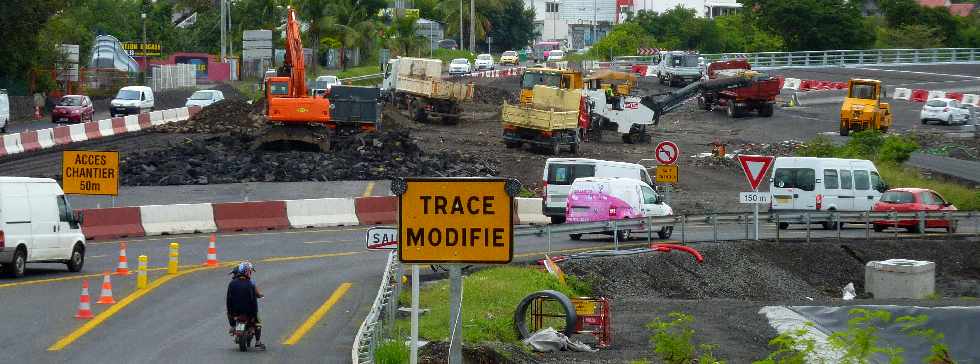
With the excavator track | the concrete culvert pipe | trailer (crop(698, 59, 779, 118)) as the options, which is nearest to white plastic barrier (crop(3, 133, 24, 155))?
the excavator track

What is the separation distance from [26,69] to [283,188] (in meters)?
34.4

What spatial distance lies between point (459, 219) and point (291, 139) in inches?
1531

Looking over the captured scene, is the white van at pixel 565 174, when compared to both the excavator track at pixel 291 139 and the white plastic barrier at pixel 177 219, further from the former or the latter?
the excavator track at pixel 291 139

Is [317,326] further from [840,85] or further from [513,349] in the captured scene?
[840,85]

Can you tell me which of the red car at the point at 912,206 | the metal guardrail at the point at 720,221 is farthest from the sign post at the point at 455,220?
the red car at the point at 912,206

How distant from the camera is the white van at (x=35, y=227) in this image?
25.2 metres

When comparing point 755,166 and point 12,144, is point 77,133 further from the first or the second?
point 755,166

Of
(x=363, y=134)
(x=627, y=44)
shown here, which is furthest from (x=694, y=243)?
(x=627, y=44)

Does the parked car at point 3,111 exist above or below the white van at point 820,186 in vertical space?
above

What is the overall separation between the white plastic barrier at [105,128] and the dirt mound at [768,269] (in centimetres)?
3285

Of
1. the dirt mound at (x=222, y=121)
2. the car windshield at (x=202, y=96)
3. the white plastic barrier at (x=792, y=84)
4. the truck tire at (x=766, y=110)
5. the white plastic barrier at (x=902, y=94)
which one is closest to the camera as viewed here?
the dirt mound at (x=222, y=121)

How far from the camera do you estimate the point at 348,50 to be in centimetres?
11019

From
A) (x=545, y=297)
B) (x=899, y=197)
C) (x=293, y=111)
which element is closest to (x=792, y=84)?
(x=293, y=111)

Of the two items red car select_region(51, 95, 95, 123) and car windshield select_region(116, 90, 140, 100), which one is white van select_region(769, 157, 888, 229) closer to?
red car select_region(51, 95, 95, 123)
